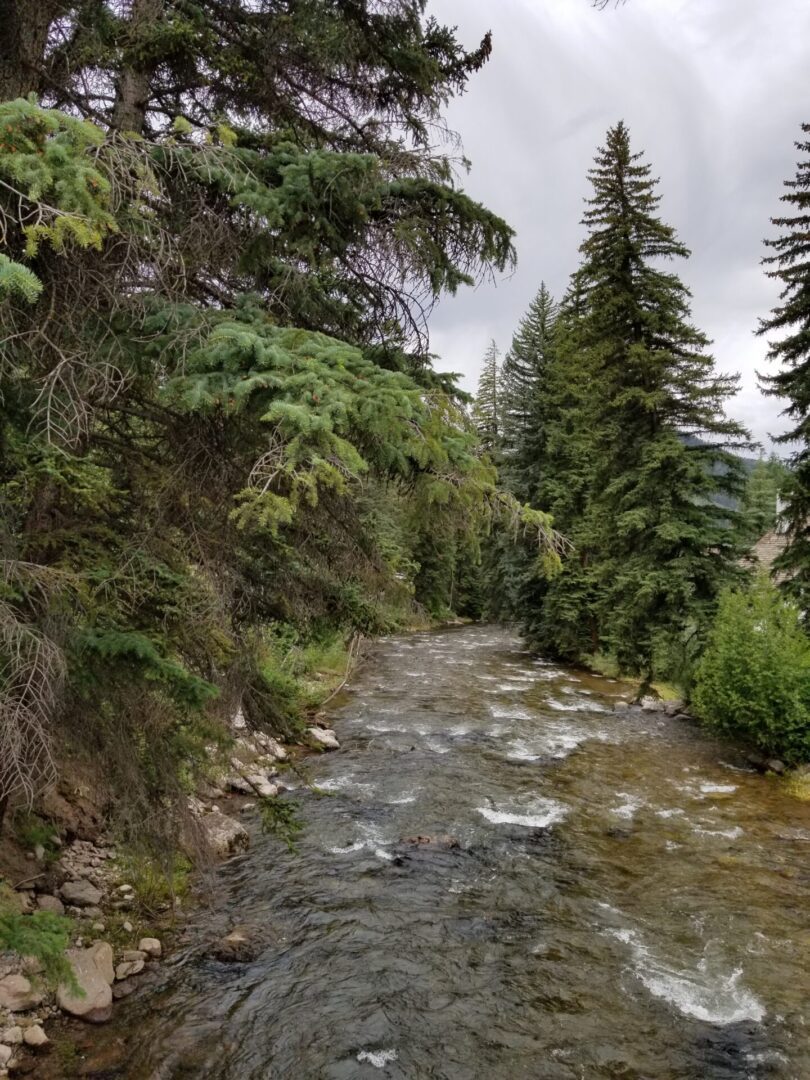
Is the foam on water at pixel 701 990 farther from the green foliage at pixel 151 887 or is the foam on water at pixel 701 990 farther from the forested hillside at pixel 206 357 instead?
the green foliage at pixel 151 887

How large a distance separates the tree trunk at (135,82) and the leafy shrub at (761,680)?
12494 millimetres

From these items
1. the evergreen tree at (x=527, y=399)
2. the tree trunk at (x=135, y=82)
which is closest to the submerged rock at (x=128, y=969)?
the tree trunk at (x=135, y=82)

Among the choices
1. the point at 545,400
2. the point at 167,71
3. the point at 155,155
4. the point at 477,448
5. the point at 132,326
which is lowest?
the point at 477,448

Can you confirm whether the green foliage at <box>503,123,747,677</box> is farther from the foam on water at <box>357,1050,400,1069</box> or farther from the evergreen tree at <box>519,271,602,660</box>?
the foam on water at <box>357,1050,400,1069</box>

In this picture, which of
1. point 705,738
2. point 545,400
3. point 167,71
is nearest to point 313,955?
point 167,71

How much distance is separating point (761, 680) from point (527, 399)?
1924cm

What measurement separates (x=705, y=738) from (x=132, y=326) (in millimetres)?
14278

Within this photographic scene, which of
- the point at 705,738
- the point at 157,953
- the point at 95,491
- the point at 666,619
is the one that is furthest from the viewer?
the point at 666,619

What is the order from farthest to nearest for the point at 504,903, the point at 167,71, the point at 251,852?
the point at 251,852 → the point at 504,903 → the point at 167,71

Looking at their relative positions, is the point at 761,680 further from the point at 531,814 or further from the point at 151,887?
the point at 151,887

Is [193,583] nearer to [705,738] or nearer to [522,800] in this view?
[522,800]

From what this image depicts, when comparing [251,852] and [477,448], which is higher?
[477,448]

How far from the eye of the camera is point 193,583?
5.24 meters

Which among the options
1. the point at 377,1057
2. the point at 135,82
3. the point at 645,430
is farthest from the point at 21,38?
the point at 645,430
